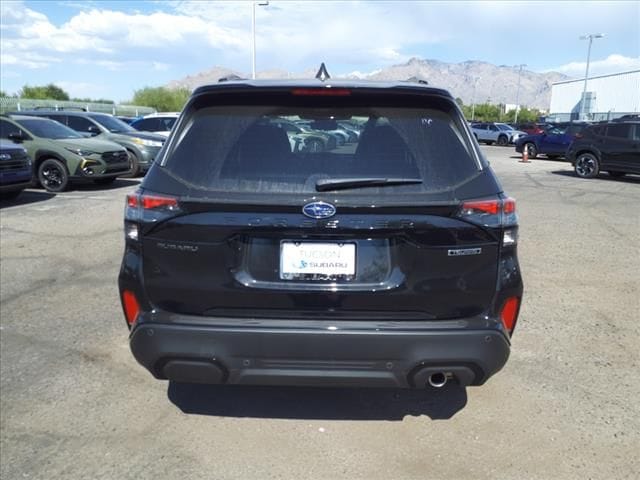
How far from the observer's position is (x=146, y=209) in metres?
2.61

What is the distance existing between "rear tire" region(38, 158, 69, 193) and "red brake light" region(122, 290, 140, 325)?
35.3 feet

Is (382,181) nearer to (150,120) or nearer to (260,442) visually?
(260,442)

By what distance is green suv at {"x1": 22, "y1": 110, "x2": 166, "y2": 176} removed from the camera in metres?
14.7

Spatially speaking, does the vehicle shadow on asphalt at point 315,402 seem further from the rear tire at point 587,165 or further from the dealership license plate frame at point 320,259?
the rear tire at point 587,165

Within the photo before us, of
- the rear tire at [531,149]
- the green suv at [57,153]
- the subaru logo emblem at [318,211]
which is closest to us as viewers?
the subaru logo emblem at [318,211]

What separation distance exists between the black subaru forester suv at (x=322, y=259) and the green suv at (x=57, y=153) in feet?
35.1

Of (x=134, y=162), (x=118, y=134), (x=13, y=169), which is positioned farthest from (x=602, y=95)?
(x=13, y=169)

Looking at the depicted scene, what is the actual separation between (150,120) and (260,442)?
1717 centimetres

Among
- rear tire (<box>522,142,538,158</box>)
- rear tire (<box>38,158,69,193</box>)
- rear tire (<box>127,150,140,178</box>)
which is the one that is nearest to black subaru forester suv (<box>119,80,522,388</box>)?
rear tire (<box>38,158,69,193</box>)

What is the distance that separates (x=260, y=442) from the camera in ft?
10.1

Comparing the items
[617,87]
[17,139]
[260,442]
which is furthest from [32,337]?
[617,87]

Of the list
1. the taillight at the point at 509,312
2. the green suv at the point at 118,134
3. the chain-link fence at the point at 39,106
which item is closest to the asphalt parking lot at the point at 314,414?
the taillight at the point at 509,312

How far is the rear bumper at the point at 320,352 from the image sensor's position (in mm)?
2527

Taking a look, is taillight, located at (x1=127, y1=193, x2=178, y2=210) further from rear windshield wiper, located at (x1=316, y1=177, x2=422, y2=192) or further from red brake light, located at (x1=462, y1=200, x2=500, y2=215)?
red brake light, located at (x1=462, y1=200, x2=500, y2=215)
